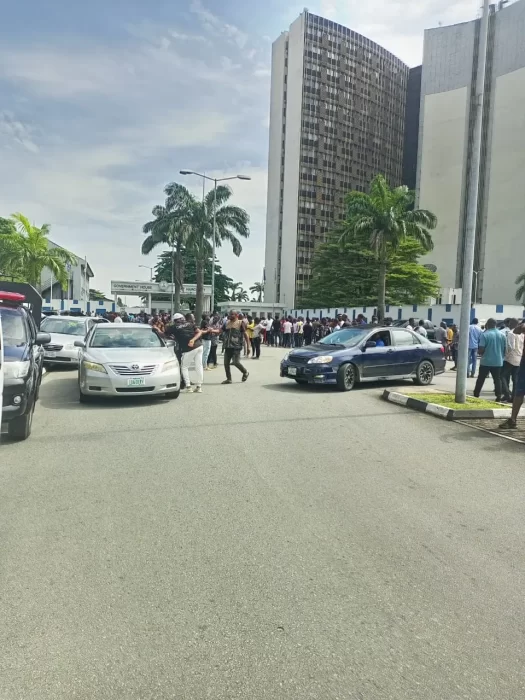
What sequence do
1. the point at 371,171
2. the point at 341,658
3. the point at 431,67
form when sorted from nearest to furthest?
1. the point at 341,658
2. the point at 431,67
3. the point at 371,171

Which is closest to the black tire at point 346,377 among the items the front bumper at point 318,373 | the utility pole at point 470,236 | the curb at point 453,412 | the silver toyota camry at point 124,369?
the front bumper at point 318,373

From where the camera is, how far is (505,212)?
8206 cm

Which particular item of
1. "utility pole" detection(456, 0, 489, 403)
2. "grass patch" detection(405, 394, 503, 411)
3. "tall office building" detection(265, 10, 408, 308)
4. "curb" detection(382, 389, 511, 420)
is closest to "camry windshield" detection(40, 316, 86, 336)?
"grass patch" detection(405, 394, 503, 411)

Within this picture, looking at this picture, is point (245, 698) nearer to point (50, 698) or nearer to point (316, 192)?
point (50, 698)

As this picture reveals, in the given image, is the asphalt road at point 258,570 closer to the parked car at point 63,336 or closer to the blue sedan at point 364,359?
the blue sedan at point 364,359

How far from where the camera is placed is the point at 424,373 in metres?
14.4

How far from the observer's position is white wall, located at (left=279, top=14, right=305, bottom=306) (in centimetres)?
10481

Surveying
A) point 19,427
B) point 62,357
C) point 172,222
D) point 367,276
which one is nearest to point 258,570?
point 19,427

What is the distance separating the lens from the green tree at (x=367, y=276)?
52531 mm

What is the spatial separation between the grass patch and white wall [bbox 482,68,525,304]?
249 ft

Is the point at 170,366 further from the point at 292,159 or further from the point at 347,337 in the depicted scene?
the point at 292,159

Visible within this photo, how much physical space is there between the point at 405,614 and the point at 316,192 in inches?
4239

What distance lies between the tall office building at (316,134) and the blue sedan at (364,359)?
88.2 metres

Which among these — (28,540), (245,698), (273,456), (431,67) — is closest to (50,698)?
(245,698)
